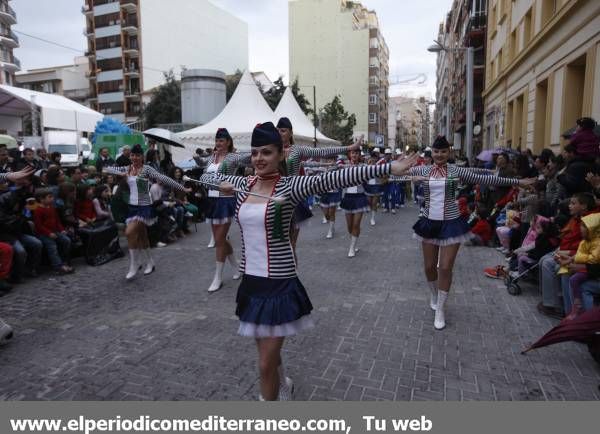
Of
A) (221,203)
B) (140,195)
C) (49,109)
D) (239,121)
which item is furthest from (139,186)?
(49,109)

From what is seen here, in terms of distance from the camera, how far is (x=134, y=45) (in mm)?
58344

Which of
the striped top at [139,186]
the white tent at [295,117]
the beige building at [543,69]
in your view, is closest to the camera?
the striped top at [139,186]

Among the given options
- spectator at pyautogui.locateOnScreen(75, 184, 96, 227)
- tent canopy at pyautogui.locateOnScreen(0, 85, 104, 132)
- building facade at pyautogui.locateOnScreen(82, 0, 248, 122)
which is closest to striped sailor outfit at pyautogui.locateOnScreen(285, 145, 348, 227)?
spectator at pyautogui.locateOnScreen(75, 184, 96, 227)

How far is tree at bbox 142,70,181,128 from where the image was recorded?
131 feet

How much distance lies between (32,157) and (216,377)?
1016 centimetres

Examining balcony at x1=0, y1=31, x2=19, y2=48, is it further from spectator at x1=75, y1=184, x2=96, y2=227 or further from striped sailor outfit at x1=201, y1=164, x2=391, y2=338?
striped sailor outfit at x1=201, y1=164, x2=391, y2=338

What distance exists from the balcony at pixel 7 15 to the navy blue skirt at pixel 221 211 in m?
63.2

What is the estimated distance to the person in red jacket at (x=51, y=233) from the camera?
7.86 meters

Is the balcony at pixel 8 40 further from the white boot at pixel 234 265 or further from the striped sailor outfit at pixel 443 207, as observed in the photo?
the striped sailor outfit at pixel 443 207

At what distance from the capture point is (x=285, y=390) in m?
3.42

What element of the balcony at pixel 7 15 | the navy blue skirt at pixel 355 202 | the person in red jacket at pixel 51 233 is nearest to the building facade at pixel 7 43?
the balcony at pixel 7 15

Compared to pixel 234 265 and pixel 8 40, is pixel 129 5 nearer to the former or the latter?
pixel 8 40

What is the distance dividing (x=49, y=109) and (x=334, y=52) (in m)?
55.2

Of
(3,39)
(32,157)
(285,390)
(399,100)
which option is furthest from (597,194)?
(399,100)
